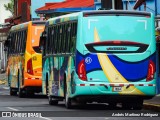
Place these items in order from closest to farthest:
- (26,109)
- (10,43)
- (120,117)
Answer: (120,117), (26,109), (10,43)

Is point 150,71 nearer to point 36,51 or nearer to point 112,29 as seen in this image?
point 112,29

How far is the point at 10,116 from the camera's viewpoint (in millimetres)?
24141

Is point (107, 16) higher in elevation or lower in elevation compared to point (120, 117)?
higher

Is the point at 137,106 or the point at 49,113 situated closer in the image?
the point at 49,113

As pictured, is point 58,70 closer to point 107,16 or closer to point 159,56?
point 107,16

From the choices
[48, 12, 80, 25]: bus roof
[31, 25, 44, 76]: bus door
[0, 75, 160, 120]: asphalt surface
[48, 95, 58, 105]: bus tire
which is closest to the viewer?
[0, 75, 160, 120]: asphalt surface

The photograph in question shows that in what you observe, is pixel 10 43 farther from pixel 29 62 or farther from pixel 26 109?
pixel 26 109

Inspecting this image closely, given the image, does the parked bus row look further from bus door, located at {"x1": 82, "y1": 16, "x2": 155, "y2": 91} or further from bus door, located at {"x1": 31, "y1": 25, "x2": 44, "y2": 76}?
bus door, located at {"x1": 31, "y1": 25, "x2": 44, "y2": 76}

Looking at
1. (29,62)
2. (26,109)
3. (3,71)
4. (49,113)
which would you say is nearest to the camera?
(49,113)

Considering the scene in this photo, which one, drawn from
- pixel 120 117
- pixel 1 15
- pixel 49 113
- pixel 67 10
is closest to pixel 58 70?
pixel 49 113

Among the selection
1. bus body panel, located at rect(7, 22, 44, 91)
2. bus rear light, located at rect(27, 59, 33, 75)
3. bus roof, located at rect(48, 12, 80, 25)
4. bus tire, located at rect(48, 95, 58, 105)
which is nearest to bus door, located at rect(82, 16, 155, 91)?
bus roof, located at rect(48, 12, 80, 25)

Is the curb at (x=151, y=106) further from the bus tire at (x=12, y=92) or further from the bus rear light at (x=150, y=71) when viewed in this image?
the bus tire at (x=12, y=92)

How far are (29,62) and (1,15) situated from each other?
77.6 m

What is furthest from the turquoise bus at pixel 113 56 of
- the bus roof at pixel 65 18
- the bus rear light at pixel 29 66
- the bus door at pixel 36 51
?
the bus rear light at pixel 29 66
